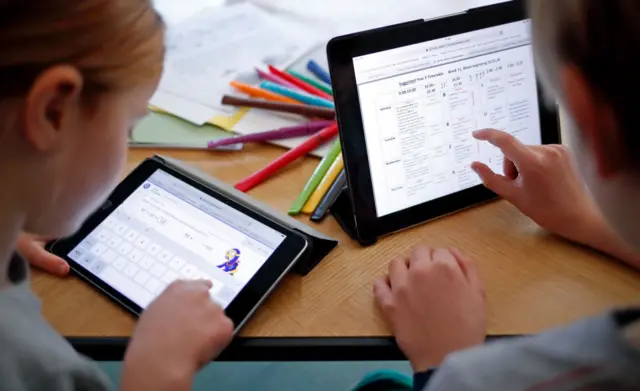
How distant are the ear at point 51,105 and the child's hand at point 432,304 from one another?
0.33m

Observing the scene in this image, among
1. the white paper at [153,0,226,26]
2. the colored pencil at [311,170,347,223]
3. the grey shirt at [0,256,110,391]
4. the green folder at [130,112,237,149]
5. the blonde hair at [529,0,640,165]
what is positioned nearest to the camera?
the blonde hair at [529,0,640,165]

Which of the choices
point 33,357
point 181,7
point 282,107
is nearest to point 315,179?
point 282,107

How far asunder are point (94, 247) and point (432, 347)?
0.35 metres

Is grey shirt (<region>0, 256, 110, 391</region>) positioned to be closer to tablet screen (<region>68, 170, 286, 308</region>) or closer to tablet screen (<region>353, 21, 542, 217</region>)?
tablet screen (<region>68, 170, 286, 308</region>)

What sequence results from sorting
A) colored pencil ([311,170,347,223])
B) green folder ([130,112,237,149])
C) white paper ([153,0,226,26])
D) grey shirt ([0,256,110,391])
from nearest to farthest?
grey shirt ([0,256,110,391]) → colored pencil ([311,170,347,223]) → green folder ([130,112,237,149]) → white paper ([153,0,226,26])

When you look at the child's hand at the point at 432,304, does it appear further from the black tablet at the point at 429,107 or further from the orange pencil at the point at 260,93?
the orange pencil at the point at 260,93

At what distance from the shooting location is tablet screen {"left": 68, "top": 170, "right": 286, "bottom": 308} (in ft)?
2.11

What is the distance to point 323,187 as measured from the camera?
0.75 meters

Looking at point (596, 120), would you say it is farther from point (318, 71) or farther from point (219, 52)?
point (219, 52)

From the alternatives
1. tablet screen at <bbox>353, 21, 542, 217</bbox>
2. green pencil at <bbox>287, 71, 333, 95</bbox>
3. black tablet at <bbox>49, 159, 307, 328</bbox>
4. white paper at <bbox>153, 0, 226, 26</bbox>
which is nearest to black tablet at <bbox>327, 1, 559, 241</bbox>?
tablet screen at <bbox>353, 21, 542, 217</bbox>

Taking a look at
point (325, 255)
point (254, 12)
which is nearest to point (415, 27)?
point (325, 255)

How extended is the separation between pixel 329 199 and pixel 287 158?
9cm

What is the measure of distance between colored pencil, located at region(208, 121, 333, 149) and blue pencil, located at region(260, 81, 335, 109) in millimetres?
43

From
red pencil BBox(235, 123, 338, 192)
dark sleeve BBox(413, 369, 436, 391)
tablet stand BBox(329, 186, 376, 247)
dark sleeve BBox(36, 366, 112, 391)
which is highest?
red pencil BBox(235, 123, 338, 192)
